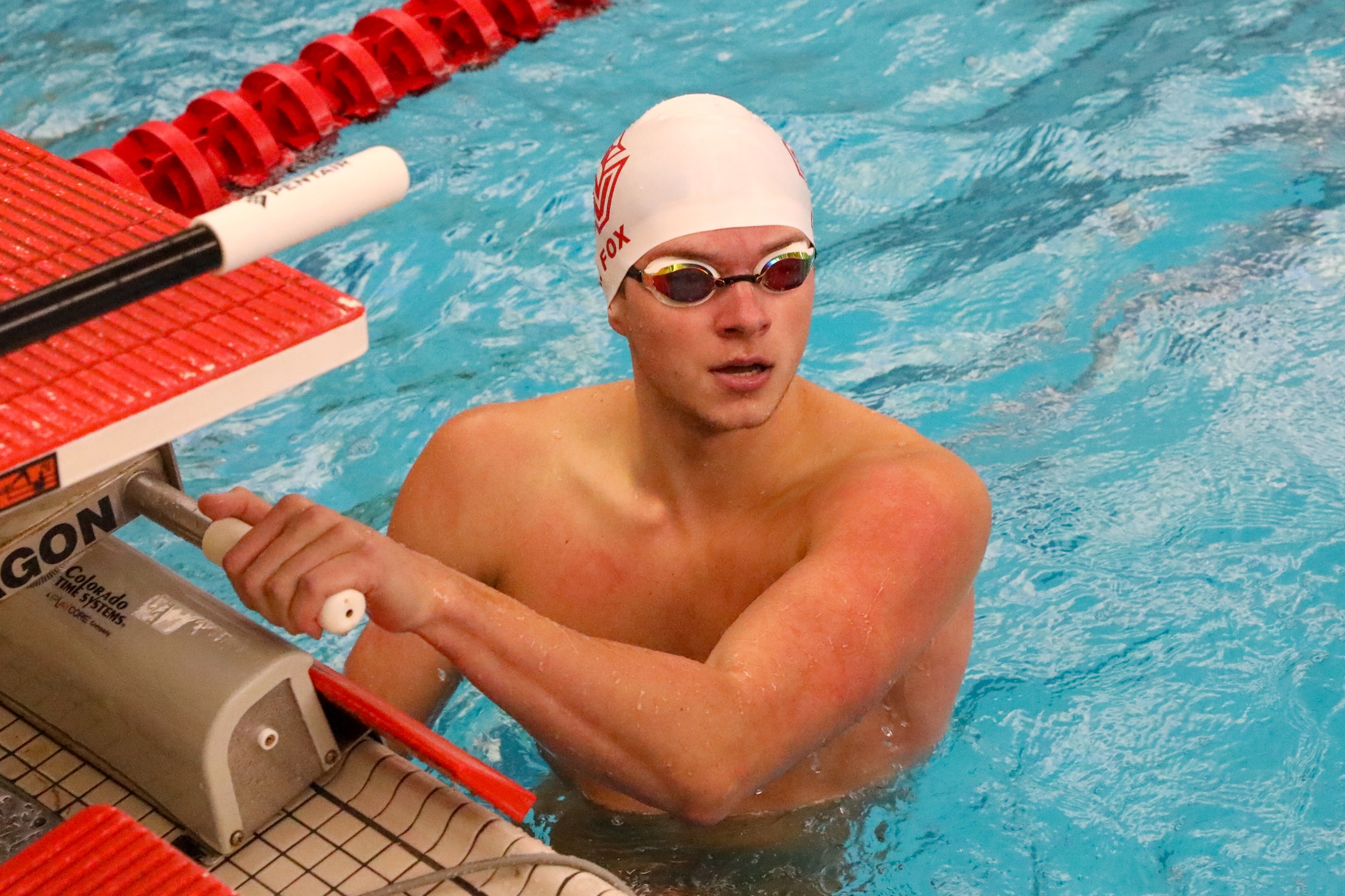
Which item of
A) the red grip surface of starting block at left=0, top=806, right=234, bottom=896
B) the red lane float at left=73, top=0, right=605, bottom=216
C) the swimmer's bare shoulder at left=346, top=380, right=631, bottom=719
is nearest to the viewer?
the red grip surface of starting block at left=0, top=806, right=234, bottom=896

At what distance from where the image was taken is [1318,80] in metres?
5.29

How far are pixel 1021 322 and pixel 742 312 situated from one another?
101 inches

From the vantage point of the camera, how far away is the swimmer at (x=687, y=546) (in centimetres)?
163

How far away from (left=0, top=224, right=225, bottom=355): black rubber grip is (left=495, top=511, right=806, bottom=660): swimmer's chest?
1.47 meters

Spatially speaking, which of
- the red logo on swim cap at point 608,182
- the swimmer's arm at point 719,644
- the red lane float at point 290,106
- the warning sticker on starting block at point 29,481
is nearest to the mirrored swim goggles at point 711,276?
the red logo on swim cap at point 608,182

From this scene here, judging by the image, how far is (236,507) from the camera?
1583 mm

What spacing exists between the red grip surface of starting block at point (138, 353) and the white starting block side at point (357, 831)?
66 cm

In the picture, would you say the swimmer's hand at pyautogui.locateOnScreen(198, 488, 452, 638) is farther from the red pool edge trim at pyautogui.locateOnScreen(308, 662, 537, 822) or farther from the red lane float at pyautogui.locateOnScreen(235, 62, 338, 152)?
the red lane float at pyautogui.locateOnScreen(235, 62, 338, 152)

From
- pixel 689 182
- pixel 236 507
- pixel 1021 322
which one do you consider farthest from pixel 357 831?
pixel 1021 322

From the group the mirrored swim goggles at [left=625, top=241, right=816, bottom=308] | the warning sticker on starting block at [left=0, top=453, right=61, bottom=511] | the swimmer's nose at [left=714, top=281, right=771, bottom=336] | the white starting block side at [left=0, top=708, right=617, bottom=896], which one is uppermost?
the warning sticker on starting block at [left=0, top=453, right=61, bottom=511]

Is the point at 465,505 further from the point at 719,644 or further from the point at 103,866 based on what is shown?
the point at 103,866

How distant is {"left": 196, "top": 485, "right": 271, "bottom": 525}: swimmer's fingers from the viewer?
5.19 ft

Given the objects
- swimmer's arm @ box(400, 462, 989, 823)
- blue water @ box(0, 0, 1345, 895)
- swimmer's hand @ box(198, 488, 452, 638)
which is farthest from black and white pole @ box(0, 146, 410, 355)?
blue water @ box(0, 0, 1345, 895)

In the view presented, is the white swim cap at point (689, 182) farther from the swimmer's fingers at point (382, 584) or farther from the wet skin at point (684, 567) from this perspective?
the swimmer's fingers at point (382, 584)
